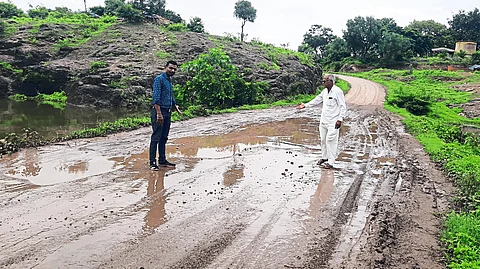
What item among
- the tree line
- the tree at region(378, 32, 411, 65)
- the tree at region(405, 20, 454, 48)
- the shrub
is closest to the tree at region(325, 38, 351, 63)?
the tree line

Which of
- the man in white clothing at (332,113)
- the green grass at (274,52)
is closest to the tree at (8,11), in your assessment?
the green grass at (274,52)

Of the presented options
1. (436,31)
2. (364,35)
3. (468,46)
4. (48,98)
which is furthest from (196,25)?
(436,31)

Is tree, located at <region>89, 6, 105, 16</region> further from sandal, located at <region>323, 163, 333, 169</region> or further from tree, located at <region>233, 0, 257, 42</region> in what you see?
sandal, located at <region>323, 163, 333, 169</region>

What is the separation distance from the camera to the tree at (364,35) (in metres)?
60.2

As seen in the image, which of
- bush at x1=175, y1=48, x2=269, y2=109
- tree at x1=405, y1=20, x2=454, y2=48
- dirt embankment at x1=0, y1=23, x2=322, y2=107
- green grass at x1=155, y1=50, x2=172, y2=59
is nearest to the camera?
bush at x1=175, y1=48, x2=269, y2=109

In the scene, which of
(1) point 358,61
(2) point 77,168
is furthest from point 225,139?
(1) point 358,61

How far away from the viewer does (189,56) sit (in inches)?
1045

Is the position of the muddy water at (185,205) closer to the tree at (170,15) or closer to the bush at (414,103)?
the bush at (414,103)

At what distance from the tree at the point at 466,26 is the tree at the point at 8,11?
221 ft

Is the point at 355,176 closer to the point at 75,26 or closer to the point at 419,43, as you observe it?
the point at 75,26

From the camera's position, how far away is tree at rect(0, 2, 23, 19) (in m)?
34.5

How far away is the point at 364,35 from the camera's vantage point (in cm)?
6094

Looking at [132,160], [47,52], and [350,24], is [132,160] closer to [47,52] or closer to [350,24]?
[47,52]

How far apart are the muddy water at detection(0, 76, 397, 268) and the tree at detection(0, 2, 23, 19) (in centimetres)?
3107
